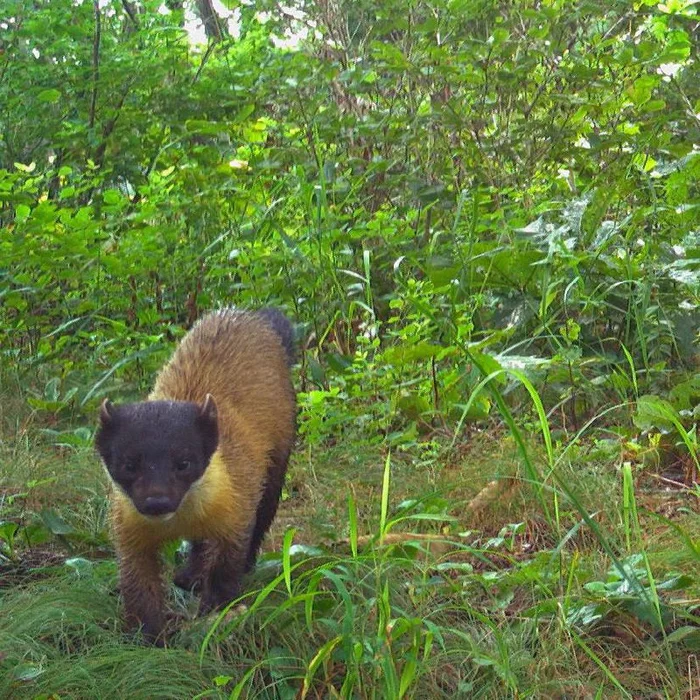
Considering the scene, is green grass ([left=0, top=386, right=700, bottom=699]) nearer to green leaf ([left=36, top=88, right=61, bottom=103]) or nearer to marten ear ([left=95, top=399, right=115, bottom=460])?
marten ear ([left=95, top=399, right=115, bottom=460])

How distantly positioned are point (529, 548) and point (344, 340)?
2654mm

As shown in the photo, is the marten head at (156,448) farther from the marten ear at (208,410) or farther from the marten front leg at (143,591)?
the marten front leg at (143,591)

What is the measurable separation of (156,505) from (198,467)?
0.30 metres

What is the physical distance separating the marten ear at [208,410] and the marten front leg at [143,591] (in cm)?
48

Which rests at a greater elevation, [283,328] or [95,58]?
[95,58]

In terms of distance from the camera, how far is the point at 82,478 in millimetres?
4945

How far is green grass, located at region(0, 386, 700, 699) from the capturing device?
3.07 m

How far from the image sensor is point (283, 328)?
17.2 ft

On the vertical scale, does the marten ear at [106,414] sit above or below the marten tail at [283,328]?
above

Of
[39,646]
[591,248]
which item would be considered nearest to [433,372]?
[591,248]

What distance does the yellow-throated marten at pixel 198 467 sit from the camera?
Answer: 373cm

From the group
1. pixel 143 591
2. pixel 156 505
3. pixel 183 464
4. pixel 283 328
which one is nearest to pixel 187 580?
pixel 143 591

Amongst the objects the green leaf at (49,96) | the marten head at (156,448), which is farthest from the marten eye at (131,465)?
the green leaf at (49,96)

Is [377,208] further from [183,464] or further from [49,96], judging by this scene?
[183,464]
